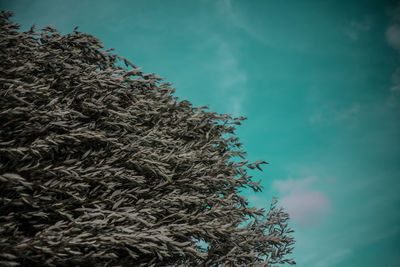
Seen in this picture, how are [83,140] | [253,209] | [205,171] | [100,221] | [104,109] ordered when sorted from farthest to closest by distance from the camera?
[253,209] → [205,171] → [104,109] → [83,140] → [100,221]

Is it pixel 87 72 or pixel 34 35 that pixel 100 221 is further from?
pixel 34 35

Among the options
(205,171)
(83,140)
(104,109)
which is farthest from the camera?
(205,171)

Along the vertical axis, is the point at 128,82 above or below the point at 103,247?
above

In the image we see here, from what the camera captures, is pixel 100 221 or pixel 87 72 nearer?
pixel 100 221

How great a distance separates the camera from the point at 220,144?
10.2m

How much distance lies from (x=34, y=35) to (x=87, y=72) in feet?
5.48

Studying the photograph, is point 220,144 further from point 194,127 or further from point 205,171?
point 205,171

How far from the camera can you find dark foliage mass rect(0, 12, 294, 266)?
5.46 metres

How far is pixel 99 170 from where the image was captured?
624cm

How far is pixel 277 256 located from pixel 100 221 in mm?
7007

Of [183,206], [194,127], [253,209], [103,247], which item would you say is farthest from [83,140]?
[253,209]

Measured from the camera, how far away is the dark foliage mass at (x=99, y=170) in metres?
5.46

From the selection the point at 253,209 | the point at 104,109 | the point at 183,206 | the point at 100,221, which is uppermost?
the point at 104,109

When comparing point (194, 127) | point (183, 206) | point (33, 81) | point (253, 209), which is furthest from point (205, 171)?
point (33, 81)
